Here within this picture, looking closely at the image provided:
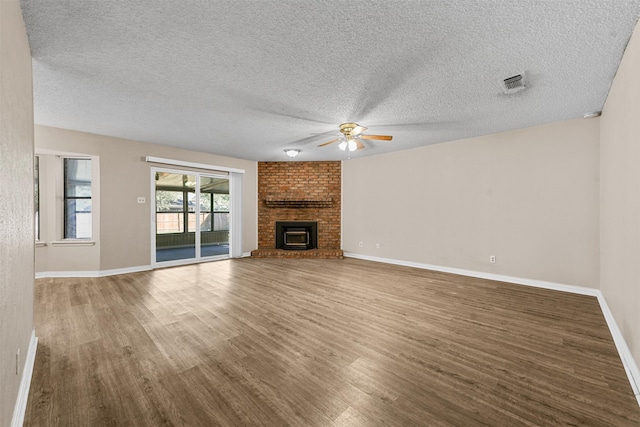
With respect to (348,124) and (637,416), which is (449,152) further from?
(637,416)

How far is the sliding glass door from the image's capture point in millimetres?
5764

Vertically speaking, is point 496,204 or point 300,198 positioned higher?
point 300,198

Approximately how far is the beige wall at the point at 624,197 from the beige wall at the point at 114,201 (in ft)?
20.4

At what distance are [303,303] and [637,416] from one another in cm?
261

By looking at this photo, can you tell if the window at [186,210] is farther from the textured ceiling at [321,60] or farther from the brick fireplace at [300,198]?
the textured ceiling at [321,60]

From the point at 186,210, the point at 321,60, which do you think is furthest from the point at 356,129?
the point at 186,210

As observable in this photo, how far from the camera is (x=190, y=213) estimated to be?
22.6 ft

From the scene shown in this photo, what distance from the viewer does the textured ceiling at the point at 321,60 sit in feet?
5.38

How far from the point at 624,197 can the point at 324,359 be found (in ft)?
9.14

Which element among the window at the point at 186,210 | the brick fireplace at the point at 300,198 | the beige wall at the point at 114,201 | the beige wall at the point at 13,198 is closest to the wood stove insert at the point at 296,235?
the brick fireplace at the point at 300,198

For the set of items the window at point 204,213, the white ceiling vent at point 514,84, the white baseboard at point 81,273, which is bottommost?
the white baseboard at point 81,273

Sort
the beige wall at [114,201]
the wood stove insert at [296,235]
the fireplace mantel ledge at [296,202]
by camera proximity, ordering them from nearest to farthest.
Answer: the beige wall at [114,201] → the fireplace mantel ledge at [296,202] → the wood stove insert at [296,235]

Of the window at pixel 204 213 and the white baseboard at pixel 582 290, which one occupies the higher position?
the window at pixel 204 213

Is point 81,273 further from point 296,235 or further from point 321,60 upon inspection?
point 321,60
